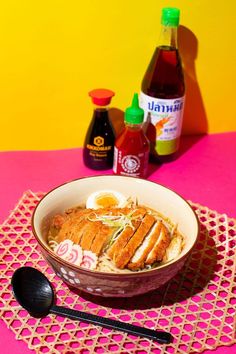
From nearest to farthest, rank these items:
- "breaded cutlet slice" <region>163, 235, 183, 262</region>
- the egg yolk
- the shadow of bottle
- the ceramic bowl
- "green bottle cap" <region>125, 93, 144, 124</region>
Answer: the ceramic bowl
"breaded cutlet slice" <region>163, 235, 183, 262</region>
the egg yolk
"green bottle cap" <region>125, 93, 144, 124</region>
the shadow of bottle

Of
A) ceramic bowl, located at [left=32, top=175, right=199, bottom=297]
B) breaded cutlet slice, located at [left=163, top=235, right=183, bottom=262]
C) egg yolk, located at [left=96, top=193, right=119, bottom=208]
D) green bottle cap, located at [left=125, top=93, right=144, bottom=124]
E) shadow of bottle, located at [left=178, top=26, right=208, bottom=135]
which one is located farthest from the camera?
shadow of bottle, located at [left=178, top=26, right=208, bottom=135]

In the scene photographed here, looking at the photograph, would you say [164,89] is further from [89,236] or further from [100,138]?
[89,236]

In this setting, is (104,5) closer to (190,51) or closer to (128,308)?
(190,51)

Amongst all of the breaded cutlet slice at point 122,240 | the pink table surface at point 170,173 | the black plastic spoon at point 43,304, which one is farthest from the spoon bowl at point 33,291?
the pink table surface at point 170,173

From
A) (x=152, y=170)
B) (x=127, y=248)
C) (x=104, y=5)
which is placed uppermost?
(x=104, y=5)

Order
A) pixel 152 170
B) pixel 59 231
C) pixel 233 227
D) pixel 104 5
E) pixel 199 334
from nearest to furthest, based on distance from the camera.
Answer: pixel 199 334, pixel 59 231, pixel 233 227, pixel 104 5, pixel 152 170

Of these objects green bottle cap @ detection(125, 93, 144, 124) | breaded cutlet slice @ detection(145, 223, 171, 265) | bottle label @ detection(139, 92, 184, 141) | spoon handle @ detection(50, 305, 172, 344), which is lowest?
spoon handle @ detection(50, 305, 172, 344)

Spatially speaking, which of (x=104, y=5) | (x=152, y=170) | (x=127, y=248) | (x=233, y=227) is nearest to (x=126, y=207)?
(x=127, y=248)

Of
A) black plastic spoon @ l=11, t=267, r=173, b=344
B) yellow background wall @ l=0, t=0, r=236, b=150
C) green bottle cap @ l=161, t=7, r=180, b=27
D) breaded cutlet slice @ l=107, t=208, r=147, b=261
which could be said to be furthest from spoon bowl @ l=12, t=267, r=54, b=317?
green bottle cap @ l=161, t=7, r=180, b=27

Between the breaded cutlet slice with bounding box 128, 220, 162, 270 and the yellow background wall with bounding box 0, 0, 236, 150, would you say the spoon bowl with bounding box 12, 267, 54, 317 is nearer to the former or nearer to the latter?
the breaded cutlet slice with bounding box 128, 220, 162, 270
